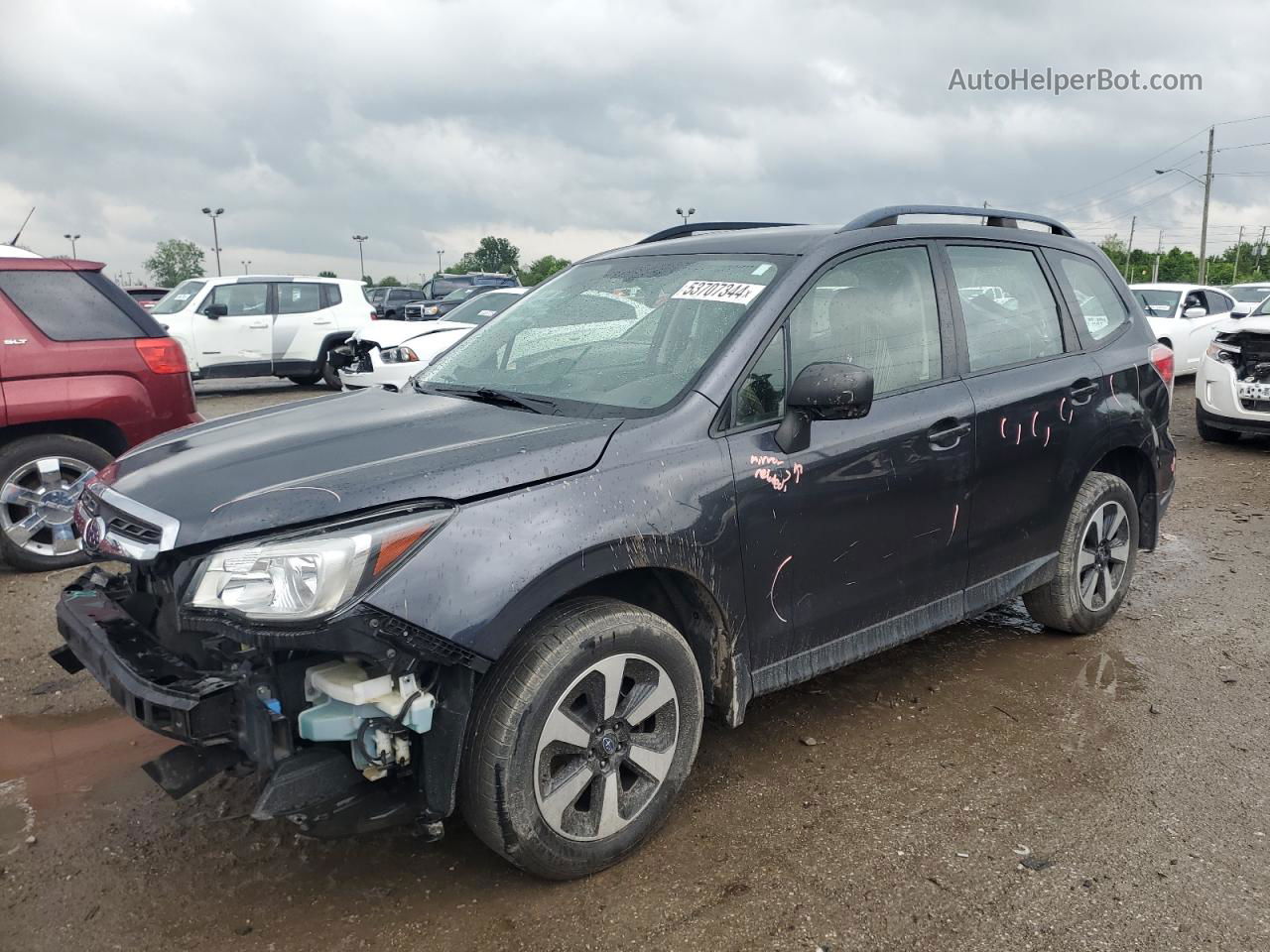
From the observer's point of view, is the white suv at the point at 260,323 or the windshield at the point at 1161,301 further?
the white suv at the point at 260,323

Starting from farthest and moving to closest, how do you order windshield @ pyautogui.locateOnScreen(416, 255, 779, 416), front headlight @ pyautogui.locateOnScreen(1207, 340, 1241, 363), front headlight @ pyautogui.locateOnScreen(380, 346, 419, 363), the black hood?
front headlight @ pyautogui.locateOnScreen(380, 346, 419, 363) < front headlight @ pyautogui.locateOnScreen(1207, 340, 1241, 363) < windshield @ pyautogui.locateOnScreen(416, 255, 779, 416) < the black hood

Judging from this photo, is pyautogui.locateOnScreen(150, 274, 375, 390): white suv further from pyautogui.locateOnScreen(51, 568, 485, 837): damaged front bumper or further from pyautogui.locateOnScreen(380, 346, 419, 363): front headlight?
pyautogui.locateOnScreen(51, 568, 485, 837): damaged front bumper

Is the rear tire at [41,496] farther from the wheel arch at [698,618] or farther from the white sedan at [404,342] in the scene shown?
the wheel arch at [698,618]

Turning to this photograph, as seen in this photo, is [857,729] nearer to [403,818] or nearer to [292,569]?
[403,818]

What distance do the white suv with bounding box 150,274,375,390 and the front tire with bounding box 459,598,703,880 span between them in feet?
45.7

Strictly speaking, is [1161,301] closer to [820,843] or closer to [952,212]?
[952,212]

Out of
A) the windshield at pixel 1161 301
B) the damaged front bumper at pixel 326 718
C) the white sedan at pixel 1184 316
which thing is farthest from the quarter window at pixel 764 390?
the windshield at pixel 1161 301

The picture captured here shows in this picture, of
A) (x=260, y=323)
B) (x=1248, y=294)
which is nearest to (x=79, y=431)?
(x=260, y=323)

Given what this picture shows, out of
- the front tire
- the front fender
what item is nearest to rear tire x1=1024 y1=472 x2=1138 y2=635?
the front fender

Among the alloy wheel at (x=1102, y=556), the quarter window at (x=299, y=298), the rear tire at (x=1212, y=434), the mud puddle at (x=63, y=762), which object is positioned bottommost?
the mud puddle at (x=63, y=762)

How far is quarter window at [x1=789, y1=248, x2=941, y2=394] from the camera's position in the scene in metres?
3.28

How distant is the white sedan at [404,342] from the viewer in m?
10.6

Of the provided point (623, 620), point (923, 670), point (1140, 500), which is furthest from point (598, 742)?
point (1140, 500)

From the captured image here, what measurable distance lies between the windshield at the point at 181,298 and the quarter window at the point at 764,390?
14.3 meters
